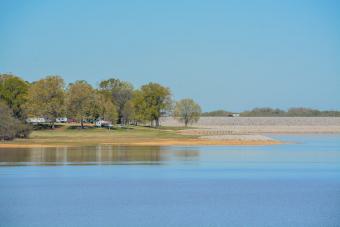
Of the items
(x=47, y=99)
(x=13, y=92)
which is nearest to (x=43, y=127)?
(x=47, y=99)

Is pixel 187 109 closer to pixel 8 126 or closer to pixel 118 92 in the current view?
pixel 118 92

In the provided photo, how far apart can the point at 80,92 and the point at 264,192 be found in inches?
3455

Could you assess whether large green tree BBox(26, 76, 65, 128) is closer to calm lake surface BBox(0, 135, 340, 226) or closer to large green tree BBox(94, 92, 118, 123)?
large green tree BBox(94, 92, 118, 123)

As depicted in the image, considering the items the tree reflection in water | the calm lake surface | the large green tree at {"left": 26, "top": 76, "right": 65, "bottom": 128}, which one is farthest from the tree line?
the calm lake surface

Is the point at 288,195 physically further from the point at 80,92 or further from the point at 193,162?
the point at 80,92

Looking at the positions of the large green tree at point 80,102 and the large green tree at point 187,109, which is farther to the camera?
the large green tree at point 187,109

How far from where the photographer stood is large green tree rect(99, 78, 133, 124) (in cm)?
16054

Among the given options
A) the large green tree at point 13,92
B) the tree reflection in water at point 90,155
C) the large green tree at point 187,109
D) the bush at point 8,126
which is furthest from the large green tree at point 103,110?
the tree reflection in water at point 90,155

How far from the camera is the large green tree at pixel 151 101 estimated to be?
14325cm

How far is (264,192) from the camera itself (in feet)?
136

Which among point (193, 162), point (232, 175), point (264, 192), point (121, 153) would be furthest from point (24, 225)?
point (121, 153)

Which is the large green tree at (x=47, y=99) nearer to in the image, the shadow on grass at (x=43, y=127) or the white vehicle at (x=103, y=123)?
the shadow on grass at (x=43, y=127)

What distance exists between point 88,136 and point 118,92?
191 feet

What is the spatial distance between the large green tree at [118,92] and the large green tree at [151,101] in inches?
560
